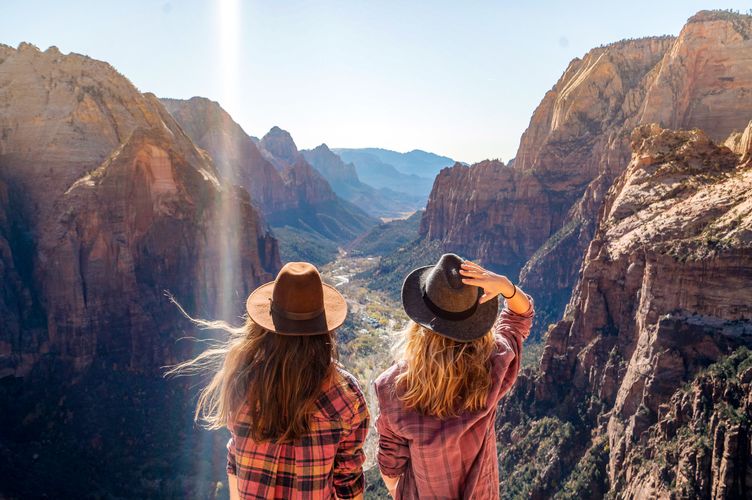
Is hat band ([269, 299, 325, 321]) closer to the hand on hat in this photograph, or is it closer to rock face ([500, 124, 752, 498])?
the hand on hat

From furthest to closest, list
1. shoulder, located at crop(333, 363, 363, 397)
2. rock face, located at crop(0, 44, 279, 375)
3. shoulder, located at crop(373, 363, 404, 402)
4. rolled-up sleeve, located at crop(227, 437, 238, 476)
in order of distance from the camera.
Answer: rock face, located at crop(0, 44, 279, 375) → rolled-up sleeve, located at crop(227, 437, 238, 476) → shoulder, located at crop(333, 363, 363, 397) → shoulder, located at crop(373, 363, 404, 402)

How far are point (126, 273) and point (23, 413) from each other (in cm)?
974

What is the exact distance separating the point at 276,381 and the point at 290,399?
17cm

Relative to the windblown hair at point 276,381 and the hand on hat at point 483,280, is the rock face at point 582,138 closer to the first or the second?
the hand on hat at point 483,280

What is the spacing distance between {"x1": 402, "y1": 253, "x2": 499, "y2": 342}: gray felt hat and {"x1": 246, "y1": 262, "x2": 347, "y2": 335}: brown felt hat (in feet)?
2.14

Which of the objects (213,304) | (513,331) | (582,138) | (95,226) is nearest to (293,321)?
(513,331)

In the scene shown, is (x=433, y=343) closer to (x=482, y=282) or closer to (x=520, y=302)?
(x=482, y=282)

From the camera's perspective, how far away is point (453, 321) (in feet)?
11.3

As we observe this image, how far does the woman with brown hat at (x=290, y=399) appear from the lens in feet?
11.4

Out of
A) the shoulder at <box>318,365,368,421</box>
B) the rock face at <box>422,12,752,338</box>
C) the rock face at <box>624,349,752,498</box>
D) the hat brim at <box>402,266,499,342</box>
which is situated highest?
the rock face at <box>422,12,752,338</box>

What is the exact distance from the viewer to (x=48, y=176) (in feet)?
105

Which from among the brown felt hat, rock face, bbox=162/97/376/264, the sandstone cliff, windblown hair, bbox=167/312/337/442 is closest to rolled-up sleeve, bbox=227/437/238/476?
windblown hair, bbox=167/312/337/442

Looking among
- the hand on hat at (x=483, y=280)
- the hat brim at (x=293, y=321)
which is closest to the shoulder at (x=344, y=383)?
the hat brim at (x=293, y=321)

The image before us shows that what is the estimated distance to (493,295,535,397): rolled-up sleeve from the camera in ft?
13.2
